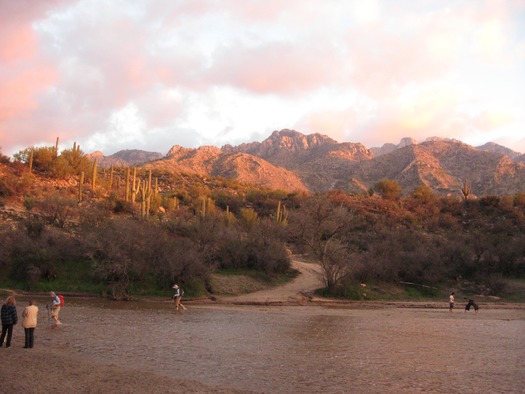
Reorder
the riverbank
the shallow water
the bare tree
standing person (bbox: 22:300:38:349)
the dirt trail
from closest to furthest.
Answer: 1. the riverbank
2. the shallow water
3. standing person (bbox: 22:300:38:349)
4. the dirt trail
5. the bare tree

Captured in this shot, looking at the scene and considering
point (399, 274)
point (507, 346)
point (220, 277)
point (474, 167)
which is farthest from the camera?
point (474, 167)

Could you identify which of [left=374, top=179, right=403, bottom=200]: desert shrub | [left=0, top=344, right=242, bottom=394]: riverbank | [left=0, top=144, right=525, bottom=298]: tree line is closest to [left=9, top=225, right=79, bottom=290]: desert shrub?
[left=0, top=144, right=525, bottom=298]: tree line

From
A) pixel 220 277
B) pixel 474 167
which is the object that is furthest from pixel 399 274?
pixel 474 167

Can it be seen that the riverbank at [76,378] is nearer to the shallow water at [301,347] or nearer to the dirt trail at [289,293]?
the shallow water at [301,347]

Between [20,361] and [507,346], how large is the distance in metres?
16.7

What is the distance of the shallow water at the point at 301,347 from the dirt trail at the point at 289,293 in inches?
210

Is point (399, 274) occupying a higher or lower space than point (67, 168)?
lower

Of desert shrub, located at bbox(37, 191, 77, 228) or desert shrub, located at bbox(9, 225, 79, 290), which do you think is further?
desert shrub, located at bbox(37, 191, 77, 228)

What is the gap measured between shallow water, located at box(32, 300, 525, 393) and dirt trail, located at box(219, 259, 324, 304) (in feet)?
17.5

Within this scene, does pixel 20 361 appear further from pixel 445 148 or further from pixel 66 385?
pixel 445 148

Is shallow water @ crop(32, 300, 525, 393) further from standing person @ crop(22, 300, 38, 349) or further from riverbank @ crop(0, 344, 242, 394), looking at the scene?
standing person @ crop(22, 300, 38, 349)

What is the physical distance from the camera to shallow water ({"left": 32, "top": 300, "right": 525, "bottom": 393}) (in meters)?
11.4

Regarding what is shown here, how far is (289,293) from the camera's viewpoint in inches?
1352

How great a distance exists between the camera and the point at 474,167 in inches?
4126
